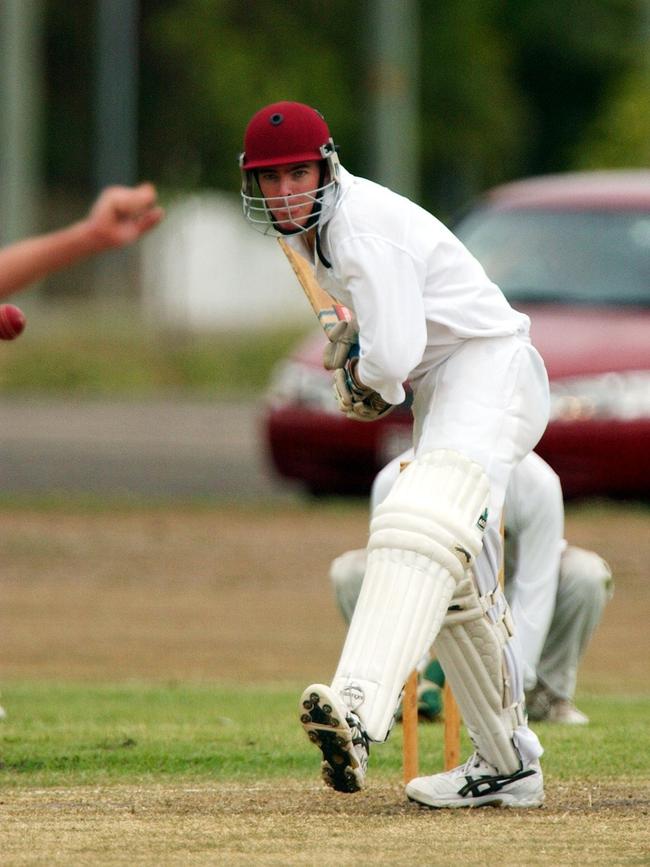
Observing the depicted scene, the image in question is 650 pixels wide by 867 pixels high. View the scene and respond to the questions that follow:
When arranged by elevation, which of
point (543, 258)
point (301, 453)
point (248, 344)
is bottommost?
point (248, 344)

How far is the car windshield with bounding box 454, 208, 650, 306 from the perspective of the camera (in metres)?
12.4

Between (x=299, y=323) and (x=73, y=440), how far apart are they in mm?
9334

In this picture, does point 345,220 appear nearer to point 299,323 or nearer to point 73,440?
point 73,440

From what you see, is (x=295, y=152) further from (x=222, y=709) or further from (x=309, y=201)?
(x=222, y=709)

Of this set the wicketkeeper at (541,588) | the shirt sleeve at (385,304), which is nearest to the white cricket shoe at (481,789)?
the shirt sleeve at (385,304)

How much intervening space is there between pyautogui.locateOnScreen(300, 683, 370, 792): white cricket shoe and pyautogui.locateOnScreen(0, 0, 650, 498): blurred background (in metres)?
22.4

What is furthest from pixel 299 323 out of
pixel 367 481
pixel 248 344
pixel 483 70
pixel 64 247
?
pixel 64 247

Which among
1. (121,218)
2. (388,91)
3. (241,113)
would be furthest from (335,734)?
(241,113)

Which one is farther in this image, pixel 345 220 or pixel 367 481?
pixel 367 481

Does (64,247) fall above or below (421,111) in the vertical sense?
above

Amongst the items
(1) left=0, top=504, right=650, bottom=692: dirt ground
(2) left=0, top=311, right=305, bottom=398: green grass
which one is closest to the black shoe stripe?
(1) left=0, top=504, right=650, bottom=692: dirt ground

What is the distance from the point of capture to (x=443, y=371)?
5480 mm

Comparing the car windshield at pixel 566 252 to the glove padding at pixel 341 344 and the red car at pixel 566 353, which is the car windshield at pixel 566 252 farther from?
the glove padding at pixel 341 344

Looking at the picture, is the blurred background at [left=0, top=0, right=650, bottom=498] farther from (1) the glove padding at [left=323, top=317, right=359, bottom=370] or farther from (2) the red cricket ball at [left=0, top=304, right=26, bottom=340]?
(1) the glove padding at [left=323, top=317, right=359, bottom=370]
